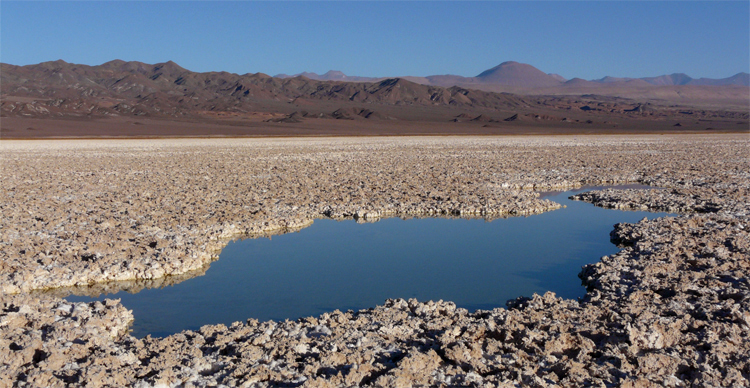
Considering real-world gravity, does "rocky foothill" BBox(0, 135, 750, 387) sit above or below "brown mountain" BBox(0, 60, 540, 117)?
below

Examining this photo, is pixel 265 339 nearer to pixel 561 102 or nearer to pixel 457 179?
pixel 457 179

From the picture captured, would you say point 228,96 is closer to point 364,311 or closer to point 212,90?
point 212,90

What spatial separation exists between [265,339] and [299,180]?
10005mm

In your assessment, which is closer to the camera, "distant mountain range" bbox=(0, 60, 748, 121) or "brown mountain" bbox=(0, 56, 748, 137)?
"brown mountain" bbox=(0, 56, 748, 137)

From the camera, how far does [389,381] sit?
391cm

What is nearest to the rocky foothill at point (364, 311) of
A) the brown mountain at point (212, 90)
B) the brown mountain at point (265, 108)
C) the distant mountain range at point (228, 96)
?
the brown mountain at point (265, 108)

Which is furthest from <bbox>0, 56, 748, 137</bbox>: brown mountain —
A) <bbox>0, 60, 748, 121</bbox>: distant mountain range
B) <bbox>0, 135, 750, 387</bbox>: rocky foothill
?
<bbox>0, 135, 750, 387</bbox>: rocky foothill

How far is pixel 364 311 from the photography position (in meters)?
5.52

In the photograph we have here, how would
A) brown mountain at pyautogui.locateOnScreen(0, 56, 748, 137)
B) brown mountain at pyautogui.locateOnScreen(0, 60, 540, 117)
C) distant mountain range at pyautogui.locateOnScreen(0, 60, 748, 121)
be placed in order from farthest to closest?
brown mountain at pyautogui.locateOnScreen(0, 60, 540, 117) < distant mountain range at pyautogui.locateOnScreen(0, 60, 748, 121) < brown mountain at pyautogui.locateOnScreen(0, 56, 748, 137)

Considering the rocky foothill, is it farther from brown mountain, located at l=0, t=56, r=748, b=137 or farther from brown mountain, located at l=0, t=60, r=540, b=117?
brown mountain, located at l=0, t=60, r=540, b=117

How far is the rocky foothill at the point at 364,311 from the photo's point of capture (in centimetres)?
406

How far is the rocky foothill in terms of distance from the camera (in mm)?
4062

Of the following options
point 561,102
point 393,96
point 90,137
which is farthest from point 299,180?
point 561,102

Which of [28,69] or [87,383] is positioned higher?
[28,69]
